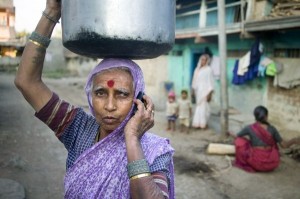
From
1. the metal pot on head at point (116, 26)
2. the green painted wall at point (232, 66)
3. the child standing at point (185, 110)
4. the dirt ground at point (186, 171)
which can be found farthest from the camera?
the green painted wall at point (232, 66)

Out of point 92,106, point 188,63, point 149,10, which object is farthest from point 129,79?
point 188,63

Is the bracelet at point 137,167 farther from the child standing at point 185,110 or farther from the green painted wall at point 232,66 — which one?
the green painted wall at point 232,66

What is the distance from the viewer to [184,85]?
558 inches

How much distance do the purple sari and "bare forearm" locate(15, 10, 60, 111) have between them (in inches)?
12.1

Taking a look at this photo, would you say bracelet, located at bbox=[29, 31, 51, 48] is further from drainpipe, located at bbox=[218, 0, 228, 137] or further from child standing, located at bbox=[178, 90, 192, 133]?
child standing, located at bbox=[178, 90, 192, 133]

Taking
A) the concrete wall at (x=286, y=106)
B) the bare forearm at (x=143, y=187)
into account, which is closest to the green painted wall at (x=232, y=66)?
the concrete wall at (x=286, y=106)

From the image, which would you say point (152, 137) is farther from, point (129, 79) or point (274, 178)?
point (274, 178)

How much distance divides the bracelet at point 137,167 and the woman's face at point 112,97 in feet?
0.88

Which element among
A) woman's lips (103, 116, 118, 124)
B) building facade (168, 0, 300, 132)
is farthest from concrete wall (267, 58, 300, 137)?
woman's lips (103, 116, 118, 124)

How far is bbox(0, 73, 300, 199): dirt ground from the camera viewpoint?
16.2ft

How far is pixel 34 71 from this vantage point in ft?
5.63

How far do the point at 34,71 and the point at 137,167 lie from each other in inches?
30.8

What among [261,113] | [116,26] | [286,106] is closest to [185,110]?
[286,106]

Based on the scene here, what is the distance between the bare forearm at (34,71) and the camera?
1700mm
